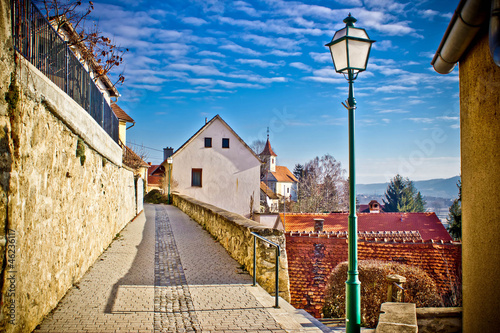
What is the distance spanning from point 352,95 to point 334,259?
9.08 meters

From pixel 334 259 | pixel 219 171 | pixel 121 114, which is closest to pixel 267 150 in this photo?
pixel 219 171

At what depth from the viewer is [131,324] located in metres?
4.79

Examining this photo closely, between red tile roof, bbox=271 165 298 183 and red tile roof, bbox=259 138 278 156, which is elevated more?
red tile roof, bbox=259 138 278 156

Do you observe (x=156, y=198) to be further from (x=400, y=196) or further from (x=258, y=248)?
(x=400, y=196)

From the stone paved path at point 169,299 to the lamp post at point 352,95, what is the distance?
21.8 inches

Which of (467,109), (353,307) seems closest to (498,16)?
(467,109)

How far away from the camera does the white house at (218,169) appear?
33.1 metres

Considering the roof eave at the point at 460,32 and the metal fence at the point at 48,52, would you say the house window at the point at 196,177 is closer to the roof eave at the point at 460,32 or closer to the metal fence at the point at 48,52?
the metal fence at the point at 48,52

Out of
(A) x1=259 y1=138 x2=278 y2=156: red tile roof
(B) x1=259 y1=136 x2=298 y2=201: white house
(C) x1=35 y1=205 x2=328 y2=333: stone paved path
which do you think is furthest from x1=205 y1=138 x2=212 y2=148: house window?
(A) x1=259 y1=138 x2=278 y2=156: red tile roof

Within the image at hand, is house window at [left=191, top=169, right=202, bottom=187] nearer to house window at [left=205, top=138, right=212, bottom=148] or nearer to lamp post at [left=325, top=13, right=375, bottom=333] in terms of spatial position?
house window at [left=205, top=138, right=212, bottom=148]

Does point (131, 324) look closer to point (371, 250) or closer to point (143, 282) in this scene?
point (143, 282)

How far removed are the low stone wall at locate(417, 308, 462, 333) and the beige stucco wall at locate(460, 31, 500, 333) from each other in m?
0.26

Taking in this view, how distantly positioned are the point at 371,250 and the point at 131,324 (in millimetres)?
10277

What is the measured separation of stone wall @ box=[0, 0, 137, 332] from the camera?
3.62 m
